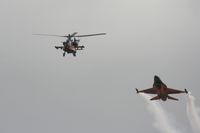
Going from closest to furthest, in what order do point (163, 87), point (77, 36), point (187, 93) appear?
point (187, 93), point (163, 87), point (77, 36)

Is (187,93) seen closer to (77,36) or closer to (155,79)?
(155,79)

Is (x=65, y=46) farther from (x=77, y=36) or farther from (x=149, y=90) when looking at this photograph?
(x=149, y=90)

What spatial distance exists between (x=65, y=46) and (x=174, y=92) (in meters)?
43.8

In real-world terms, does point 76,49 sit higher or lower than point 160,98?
higher

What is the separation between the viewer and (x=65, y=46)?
172625mm

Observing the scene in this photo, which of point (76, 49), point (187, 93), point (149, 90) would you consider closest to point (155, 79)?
point (149, 90)

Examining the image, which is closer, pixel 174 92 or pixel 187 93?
pixel 187 93

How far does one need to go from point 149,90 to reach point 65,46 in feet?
→ 116

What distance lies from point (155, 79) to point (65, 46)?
35723mm

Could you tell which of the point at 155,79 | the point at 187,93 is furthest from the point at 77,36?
the point at 187,93

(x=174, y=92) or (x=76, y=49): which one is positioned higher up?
(x=76, y=49)

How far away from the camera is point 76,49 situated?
176m

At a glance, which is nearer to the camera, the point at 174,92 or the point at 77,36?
the point at 174,92

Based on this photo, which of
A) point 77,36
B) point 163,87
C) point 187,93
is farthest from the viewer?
point 77,36
